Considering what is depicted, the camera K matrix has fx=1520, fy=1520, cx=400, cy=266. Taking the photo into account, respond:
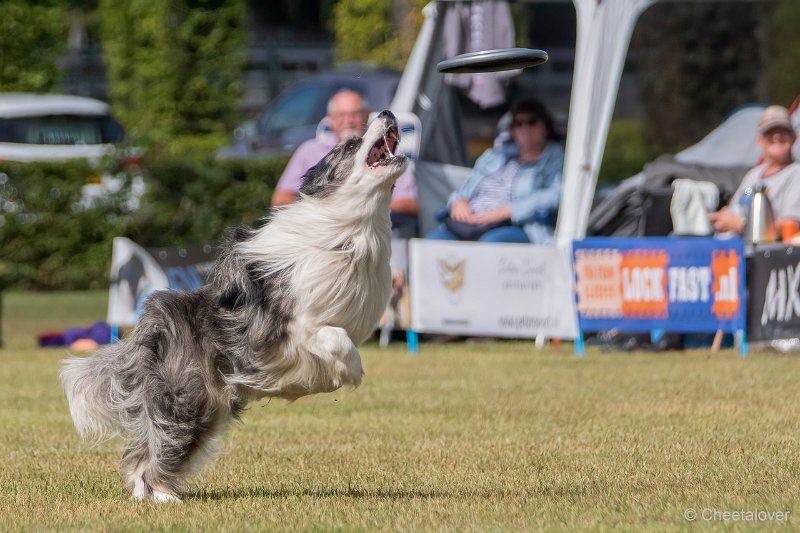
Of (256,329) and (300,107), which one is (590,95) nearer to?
(256,329)

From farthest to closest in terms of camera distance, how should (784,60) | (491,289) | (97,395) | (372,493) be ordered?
(784,60) → (491,289) → (372,493) → (97,395)

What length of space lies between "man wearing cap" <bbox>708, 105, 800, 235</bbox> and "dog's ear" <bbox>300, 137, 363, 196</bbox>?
6.63 m

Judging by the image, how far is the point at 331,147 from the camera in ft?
40.7

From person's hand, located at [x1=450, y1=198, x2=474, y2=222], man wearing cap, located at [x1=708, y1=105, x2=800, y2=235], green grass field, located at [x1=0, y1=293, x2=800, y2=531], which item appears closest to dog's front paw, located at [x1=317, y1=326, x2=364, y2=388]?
green grass field, located at [x1=0, y1=293, x2=800, y2=531]

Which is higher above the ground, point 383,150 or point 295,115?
point 383,150

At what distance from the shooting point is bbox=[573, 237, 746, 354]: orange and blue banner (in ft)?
38.9

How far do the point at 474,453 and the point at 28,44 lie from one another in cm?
1810

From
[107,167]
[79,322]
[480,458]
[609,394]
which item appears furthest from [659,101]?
[480,458]

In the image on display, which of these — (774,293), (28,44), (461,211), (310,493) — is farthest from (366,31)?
(310,493)

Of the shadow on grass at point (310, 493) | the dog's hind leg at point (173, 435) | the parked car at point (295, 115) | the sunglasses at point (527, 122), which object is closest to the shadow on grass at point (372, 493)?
the shadow on grass at point (310, 493)

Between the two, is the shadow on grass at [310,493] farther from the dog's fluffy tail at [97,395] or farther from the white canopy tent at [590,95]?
the white canopy tent at [590,95]

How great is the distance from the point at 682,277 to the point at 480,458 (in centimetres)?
476

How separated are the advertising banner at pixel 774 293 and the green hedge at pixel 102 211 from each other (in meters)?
7.79

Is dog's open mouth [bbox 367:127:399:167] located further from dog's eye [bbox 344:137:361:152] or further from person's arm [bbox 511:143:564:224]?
person's arm [bbox 511:143:564:224]
